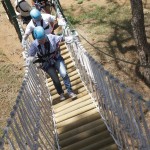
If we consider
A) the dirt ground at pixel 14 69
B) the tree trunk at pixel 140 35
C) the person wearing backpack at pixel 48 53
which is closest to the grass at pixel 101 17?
the dirt ground at pixel 14 69

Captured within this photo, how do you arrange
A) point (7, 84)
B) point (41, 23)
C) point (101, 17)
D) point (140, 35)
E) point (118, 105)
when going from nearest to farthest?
point (118, 105) < point (41, 23) < point (140, 35) < point (7, 84) < point (101, 17)

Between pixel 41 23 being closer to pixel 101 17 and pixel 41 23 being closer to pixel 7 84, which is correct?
pixel 7 84

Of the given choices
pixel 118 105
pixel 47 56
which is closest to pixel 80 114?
pixel 47 56

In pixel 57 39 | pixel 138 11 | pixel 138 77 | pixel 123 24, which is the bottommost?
pixel 138 77

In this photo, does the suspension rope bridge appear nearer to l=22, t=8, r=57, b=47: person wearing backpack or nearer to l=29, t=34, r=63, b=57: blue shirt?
l=29, t=34, r=63, b=57: blue shirt

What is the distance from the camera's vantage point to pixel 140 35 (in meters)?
9.95

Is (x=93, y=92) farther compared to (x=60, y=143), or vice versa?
(x=93, y=92)

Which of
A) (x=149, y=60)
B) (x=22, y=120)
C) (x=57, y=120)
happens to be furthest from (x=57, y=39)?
(x=149, y=60)

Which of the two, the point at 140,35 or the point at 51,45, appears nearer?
the point at 51,45

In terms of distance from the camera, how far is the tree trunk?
9570 millimetres

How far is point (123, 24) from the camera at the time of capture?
12523 mm

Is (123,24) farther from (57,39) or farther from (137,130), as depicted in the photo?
(137,130)

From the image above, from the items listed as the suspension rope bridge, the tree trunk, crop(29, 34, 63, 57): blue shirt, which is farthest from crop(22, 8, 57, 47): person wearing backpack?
the tree trunk

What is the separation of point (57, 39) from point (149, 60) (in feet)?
16.7
